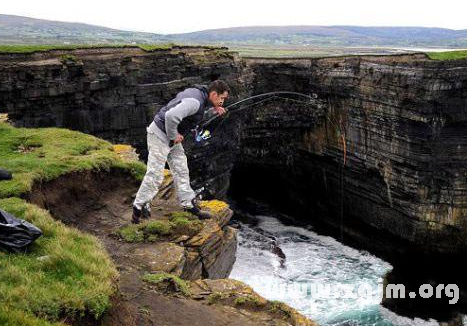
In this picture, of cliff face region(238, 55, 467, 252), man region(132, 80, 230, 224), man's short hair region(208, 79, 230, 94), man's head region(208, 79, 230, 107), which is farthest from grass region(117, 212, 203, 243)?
cliff face region(238, 55, 467, 252)

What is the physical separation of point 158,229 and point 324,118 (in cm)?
2132

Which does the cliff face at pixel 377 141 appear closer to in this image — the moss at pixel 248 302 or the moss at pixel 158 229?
the moss at pixel 158 229

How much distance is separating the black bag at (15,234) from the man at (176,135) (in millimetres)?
3389

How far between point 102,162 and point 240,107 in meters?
18.7

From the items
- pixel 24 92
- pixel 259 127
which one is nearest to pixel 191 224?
pixel 24 92

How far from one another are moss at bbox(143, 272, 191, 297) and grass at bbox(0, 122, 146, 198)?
3.49 meters

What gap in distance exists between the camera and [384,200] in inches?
1036

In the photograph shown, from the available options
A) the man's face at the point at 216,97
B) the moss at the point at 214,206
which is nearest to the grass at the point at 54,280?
the man's face at the point at 216,97

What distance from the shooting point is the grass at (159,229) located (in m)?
9.56

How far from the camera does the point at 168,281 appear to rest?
7746 mm

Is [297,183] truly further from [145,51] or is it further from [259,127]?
[145,51]

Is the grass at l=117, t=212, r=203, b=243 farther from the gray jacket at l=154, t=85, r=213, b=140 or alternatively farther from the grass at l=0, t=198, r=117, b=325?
the grass at l=0, t=198, r=117, b=325

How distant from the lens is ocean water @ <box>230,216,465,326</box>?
21000 mm

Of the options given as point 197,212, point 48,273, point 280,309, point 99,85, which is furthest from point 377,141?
point 48,273
